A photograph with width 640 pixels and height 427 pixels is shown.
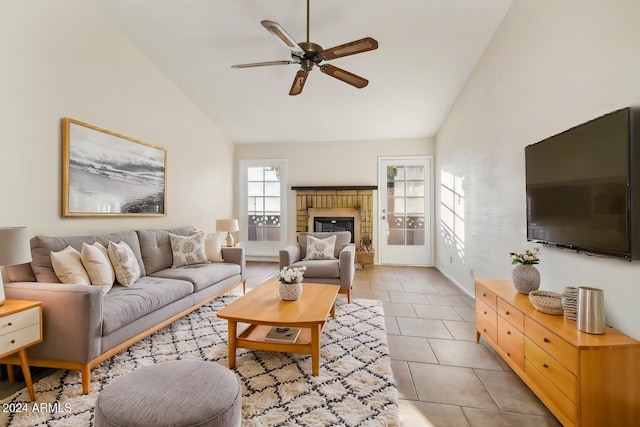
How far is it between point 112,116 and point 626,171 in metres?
4.37

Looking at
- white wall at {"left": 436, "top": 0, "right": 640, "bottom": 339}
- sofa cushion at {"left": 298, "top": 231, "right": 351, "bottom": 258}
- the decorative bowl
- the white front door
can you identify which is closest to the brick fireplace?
the white front door

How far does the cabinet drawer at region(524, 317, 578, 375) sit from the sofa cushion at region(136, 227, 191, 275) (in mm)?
3515

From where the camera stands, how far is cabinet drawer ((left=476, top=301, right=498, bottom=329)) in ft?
7.38

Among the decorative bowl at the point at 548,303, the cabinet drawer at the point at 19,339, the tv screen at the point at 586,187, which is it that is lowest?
the cabinet drawer at the point at 19,339

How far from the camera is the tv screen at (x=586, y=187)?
4.94ft

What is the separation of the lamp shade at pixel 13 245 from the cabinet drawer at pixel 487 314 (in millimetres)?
3255

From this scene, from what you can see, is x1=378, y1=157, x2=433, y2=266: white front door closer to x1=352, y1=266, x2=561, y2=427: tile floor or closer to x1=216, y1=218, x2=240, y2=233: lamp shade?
x1=352, y1=266, x2=561, y2=427: tile floor

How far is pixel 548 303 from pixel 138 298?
2.89 meters

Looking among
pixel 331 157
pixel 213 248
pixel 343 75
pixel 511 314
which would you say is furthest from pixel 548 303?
pixel 331 157

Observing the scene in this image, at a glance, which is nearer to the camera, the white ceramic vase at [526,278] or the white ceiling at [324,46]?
the white ceramic vase at [526,278]

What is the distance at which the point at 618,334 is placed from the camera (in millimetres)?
1500

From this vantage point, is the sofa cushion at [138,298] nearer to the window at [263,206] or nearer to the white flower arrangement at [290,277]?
the white flower arrangement at [290,277]

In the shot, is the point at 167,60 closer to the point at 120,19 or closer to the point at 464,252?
the point at 120,19

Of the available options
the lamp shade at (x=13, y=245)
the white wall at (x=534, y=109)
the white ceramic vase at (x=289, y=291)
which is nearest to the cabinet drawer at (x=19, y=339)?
the lamp shade at (x=13, y=245)
